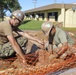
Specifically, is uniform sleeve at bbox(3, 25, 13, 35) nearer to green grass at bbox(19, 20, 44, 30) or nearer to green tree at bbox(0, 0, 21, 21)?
green grass at bbox(19, 20, 44, 30)

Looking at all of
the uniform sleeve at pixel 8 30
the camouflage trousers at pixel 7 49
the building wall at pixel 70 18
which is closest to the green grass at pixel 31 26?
the building wall at pixel 70 18

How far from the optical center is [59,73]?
3.61m

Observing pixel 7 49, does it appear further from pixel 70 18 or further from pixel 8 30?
pixel 70 18

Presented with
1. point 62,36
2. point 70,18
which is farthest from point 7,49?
point 70,18

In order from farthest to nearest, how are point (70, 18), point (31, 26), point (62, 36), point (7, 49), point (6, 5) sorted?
point (6, 5)
point (70, 18)
point (31, 26)
point (7, 49)
point (62, 36)

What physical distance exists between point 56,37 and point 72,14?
32.6m

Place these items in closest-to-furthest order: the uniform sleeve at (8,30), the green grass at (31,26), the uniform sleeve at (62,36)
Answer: the uniform sleeve at (62,36) → the uniform sleeve at (8,30) → the green grass at (31,26)

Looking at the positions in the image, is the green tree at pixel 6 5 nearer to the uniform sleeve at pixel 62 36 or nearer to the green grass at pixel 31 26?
the green grass at pixel 31 26

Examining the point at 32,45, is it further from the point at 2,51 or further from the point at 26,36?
the point at 2,51

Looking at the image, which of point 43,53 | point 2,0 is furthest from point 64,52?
point 2,0

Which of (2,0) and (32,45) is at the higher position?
(32,45)

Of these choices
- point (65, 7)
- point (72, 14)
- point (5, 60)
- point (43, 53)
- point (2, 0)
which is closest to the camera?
point (43, 53)

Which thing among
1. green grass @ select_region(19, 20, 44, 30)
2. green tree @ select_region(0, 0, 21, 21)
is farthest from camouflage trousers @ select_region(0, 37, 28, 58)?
green tree @ select_region(0, 0, 21, 21)

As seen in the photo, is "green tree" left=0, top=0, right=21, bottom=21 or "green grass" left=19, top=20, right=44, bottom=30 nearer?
"green grass" left=19, top=20, right=44, bottom=30
